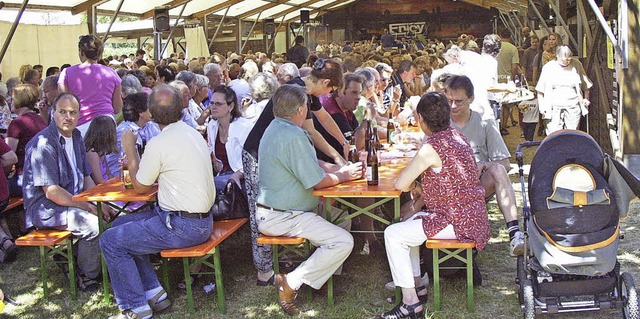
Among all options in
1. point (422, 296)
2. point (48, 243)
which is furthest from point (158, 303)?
point (422, 296)

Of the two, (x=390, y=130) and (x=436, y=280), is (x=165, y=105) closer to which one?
(x=436, y=280)

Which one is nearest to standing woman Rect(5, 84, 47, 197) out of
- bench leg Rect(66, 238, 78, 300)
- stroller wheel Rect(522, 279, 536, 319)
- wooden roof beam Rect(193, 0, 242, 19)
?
bench leg Rect(66, 238, 78, 300)

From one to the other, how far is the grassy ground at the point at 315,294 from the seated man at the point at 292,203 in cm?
25

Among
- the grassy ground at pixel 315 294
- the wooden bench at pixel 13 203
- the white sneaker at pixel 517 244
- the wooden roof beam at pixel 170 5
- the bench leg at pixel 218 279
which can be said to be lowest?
the grassy ground at pixel 315 294

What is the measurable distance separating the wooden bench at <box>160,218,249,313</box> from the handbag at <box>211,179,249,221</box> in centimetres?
4

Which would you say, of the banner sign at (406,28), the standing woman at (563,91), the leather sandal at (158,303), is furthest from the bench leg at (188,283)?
the banner sign at (406,28)

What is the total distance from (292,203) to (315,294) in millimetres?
651

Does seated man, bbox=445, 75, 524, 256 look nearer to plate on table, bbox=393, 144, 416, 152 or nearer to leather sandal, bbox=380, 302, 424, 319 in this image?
plate on table, bbox=393, 144, 416, 152

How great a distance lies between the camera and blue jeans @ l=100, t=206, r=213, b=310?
405cm

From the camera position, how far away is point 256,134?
175 inches

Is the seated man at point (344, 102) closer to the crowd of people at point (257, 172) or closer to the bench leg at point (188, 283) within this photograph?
the crowd of people at point (257, 172)

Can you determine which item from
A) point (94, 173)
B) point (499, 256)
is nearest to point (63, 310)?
point (94, 173)

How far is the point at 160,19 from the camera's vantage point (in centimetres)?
1404

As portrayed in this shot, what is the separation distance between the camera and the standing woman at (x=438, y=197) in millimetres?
3879
